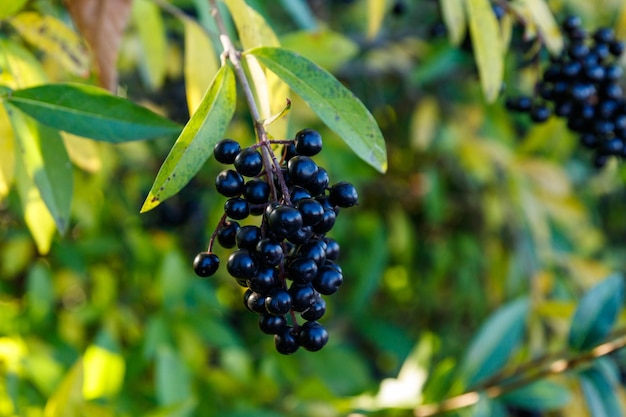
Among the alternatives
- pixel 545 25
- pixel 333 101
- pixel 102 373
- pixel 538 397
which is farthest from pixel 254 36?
pixel 538 397

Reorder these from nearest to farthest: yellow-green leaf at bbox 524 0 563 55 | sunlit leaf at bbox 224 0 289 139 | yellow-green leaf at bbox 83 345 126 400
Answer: sunlit leaf at bbox 224 0 289 139 → yellow-green leaf at bbox 524 0 563 55 → yellow-green leaf at bbox 83 345 126 400

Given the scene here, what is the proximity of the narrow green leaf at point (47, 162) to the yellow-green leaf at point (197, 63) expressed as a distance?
32 centimetres

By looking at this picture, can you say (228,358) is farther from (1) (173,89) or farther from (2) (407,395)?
(1) (173,89)

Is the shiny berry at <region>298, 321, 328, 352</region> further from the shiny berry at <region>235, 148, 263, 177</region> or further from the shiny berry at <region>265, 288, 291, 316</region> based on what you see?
the shiny berry at <region>235, 148, 263, 177</region>

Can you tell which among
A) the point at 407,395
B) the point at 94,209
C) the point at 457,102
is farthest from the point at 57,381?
the point at 457,102

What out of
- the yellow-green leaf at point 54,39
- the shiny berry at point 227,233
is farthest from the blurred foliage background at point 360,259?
the shiny berry at point 227,233

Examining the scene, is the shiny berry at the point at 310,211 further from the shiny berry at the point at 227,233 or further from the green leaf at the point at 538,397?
the green leaf at the point at 538,397

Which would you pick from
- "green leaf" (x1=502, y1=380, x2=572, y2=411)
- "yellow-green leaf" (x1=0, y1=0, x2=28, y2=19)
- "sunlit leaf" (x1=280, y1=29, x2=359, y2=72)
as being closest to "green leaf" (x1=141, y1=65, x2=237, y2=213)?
"yellow-green leaf" (x1=0, y1=0, x2=28, y2=19)

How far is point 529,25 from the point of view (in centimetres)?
167

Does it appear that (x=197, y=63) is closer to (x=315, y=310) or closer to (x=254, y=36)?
(x=254, y=36)

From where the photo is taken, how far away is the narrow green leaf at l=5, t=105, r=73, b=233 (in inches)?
49.8

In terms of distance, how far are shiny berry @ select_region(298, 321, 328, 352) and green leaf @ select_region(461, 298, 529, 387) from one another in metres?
1.02

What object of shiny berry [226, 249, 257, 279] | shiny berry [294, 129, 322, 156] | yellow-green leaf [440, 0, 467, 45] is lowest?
shiny berry [226, 249, 257, 279]

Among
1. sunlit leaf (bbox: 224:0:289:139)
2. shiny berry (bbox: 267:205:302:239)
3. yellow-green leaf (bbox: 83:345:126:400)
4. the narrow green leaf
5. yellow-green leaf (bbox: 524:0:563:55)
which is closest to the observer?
shiny berry (bbox: 267:205:302:239)
